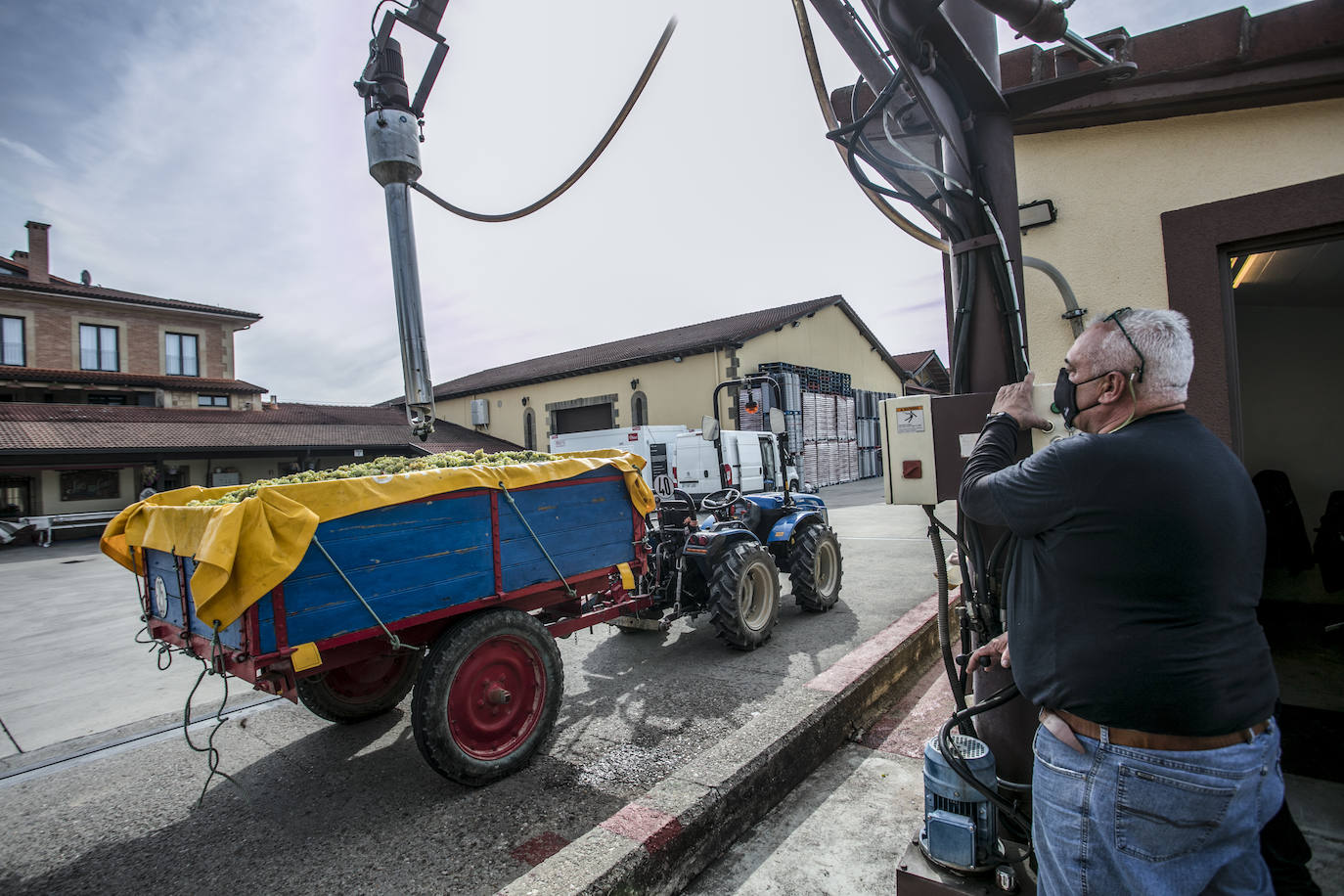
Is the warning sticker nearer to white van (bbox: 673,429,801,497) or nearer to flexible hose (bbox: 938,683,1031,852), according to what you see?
flexible hose (bbox: 938,683,1031,852)

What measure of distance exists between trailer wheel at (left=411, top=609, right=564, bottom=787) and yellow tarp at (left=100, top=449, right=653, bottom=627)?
0.81 meters

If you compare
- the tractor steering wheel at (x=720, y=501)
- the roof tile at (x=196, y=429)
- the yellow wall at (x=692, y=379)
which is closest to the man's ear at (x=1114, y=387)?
the tractor steering wheel at (x=720, y=501)

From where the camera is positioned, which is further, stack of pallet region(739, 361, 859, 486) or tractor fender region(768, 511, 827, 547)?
stack of pallet region(739, 361, 859, 486)

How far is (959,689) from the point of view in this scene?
8.61 feet

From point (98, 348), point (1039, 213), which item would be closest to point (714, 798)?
point (1039, 213)

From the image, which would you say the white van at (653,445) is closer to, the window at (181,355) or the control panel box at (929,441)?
the control panel box at (929,441)

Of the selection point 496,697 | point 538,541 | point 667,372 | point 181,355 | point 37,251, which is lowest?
point 496,697

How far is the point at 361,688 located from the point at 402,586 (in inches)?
61.0

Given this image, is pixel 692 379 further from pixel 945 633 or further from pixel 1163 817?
pixel 1163 817

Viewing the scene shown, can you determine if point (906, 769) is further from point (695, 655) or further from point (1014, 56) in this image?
point (1014, 56)

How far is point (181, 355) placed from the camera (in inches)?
1091

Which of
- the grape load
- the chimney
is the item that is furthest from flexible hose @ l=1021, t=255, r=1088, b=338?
the chimney

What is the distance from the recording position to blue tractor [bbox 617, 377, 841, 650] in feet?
17.6

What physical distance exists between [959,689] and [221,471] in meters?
26.4
